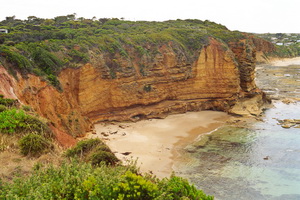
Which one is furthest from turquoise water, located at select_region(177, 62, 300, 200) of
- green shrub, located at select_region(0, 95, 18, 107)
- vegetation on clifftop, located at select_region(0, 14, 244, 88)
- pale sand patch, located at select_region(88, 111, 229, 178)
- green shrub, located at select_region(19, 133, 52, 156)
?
vegetation on clifftop, located at select_region(0, 14, 244, 88)

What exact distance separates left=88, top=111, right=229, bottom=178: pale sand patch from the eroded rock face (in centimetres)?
168

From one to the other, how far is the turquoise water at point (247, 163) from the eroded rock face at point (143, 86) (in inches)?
285

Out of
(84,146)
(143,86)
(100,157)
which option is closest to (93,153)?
(100,157)

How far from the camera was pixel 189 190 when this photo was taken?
8.32 metres

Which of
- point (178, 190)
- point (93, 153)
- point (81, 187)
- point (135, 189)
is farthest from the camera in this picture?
point (93, 153)

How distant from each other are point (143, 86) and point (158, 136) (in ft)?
25.4

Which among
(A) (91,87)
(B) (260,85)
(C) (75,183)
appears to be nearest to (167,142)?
(A) (91,87)

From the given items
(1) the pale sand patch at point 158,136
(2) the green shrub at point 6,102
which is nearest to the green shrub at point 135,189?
(2) the green shrub at point 6,102

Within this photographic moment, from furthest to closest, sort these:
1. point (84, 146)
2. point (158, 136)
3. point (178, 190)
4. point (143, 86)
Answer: point (143, 86) → point (158, 136) → point (84, 146) → point (178, 190)

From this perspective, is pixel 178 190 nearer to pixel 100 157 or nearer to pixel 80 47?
pixel 100 157

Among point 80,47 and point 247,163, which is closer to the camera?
point 247,163

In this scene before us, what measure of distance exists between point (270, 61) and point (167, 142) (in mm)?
96447

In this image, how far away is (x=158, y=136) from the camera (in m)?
27.2

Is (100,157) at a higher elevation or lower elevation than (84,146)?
lower
